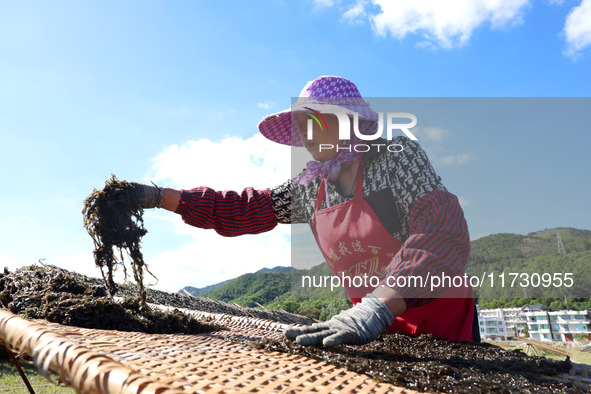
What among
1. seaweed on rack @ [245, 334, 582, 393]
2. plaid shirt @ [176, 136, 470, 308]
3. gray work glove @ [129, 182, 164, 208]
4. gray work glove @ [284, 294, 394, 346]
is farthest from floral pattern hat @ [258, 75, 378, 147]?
seaweed on rack @ [245, 334, 582, 393]

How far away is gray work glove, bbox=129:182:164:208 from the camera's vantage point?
229 centimetres

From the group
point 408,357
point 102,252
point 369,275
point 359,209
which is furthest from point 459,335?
point 102,252

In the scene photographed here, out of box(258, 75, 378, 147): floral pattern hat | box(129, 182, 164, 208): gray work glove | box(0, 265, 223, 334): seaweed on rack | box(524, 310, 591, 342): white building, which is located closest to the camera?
box(0, 265, 223, 334): seaweed on rack

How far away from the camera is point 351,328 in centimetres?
141

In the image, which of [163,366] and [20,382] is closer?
[163,366]

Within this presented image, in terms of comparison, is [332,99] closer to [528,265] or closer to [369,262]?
[369,262]

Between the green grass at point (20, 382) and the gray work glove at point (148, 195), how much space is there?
115 cm

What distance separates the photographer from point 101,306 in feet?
5.20

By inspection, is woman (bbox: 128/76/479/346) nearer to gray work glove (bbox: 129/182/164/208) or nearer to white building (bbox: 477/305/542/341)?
gray work glove (bbox: 129/182/164/208)

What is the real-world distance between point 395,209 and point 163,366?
1511 mm

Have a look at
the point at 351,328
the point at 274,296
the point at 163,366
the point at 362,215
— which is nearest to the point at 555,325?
the point at 274,296

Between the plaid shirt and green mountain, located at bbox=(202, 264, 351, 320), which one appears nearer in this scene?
the plaid shirt

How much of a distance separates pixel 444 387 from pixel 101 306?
1.25m

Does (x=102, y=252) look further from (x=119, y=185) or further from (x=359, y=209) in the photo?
(x=359, y=209)
